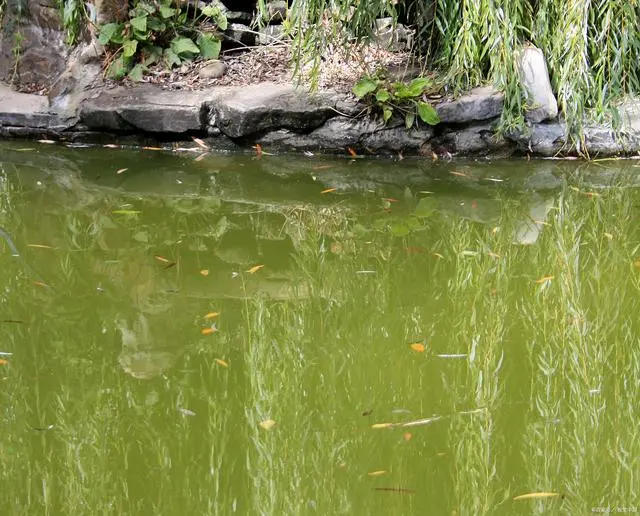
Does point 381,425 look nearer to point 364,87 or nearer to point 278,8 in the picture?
point 364,87

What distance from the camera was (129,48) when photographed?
22.1 ft

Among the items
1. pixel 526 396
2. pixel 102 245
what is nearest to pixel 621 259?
pixel 526 396

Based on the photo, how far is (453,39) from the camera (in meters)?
6.14

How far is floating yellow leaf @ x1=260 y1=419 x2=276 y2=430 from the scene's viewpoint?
2574 mm

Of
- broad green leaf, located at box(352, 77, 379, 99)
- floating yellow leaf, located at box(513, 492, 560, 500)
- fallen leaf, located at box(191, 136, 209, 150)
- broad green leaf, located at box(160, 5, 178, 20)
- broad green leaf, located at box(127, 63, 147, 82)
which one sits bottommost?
fallen leaf, located at box(191, 136, 209, 150)

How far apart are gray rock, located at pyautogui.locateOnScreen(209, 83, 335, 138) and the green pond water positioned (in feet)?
3.93

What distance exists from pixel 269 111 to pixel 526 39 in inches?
75.8

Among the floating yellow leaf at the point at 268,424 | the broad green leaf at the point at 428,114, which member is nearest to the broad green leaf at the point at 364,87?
the broad green leaf at the point at 428,114

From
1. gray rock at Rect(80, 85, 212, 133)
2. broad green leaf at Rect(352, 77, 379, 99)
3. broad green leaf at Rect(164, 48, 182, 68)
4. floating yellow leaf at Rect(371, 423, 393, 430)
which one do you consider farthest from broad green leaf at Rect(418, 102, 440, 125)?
floating yellow leaf at Rect(371, 423, 393, 430)

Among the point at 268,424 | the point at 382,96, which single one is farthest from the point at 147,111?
the point at 268,424

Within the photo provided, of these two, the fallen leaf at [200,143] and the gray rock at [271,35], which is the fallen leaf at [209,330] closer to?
the fallen leaf at [200,143]

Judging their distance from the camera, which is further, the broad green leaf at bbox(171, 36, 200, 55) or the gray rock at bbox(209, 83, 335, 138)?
the broad green leaf at bbox(171, 36, 200, 55)

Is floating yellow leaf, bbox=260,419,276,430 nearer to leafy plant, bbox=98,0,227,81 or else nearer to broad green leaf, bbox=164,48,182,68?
leafy plant, bbox=98,0,227,81

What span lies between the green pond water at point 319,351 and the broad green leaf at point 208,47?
2233 mm
